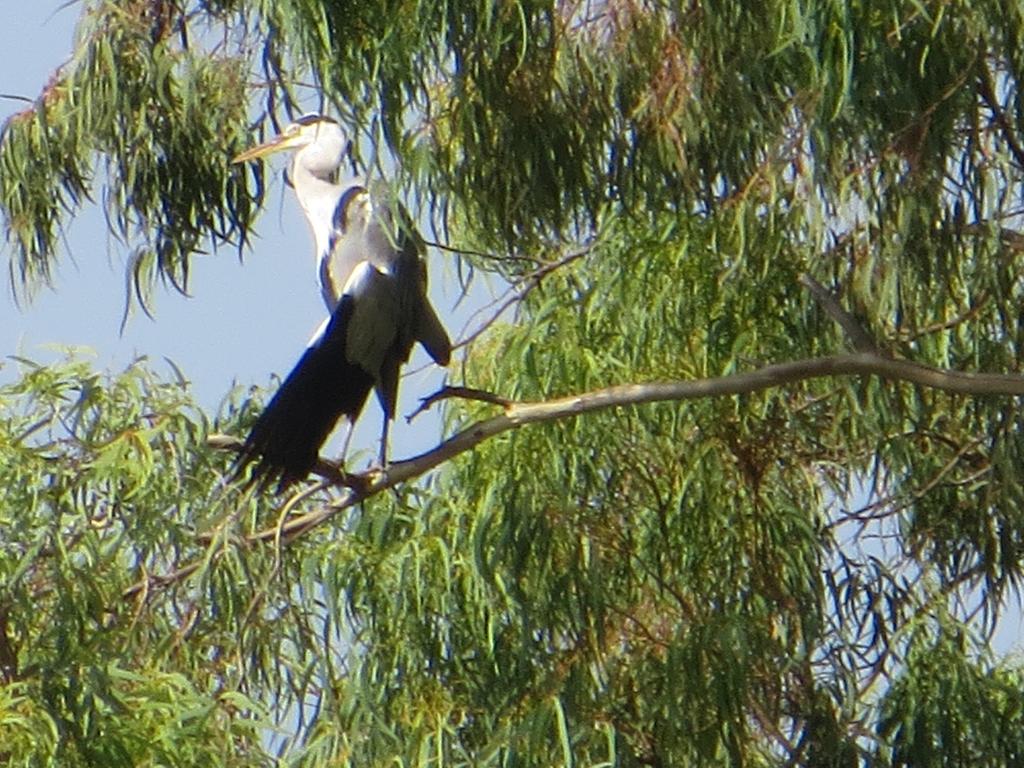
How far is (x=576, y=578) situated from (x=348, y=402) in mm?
432

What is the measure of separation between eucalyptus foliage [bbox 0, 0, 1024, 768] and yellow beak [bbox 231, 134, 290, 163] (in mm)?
196

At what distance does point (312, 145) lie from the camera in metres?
4.47

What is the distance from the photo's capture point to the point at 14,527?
3842 millimetres

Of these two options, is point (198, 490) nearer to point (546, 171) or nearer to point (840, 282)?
point (546, 171)

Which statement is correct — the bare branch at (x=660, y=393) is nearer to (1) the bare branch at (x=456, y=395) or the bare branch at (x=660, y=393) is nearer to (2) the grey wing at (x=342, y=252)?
(1) the bare branch at (x=456, y=395)

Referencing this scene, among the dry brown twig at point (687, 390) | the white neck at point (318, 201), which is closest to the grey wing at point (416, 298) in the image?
the white neck at point (318, 201)

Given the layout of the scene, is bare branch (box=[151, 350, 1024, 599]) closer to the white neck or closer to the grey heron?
the grey heron

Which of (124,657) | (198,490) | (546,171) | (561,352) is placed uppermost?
(546,171)

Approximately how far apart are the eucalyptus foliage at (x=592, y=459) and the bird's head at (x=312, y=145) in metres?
0.21

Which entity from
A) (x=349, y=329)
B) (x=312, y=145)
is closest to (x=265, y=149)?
(x=312, y=145)

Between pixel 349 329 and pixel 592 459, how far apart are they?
415 millimetres

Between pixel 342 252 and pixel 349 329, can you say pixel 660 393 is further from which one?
pixel 342 252

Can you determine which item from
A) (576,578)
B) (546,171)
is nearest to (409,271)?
(546,171)

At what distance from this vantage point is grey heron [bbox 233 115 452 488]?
378 cm
